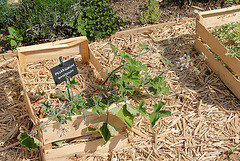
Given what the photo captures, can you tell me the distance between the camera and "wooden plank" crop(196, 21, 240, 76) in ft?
11.2

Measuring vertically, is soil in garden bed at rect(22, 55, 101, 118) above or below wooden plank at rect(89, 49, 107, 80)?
below

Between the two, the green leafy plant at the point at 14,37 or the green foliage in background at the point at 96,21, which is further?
the green foliage in background at the point at 96,21

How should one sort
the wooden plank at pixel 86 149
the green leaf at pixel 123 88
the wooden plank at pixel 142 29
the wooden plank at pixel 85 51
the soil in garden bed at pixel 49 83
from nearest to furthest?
1. the green leaf at pixel 123 88
2. the wooden plank at pixel 86 149
3. the soil in garden bed at pixel 49 83
4. the wooden plank at pixel 85 51
5. the wooden plank at pixel 142 29

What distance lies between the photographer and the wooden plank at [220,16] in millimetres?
4095

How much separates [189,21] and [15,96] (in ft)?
9.50

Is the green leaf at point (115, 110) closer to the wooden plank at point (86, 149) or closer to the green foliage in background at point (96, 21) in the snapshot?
the wooden plank at point (86, 149)

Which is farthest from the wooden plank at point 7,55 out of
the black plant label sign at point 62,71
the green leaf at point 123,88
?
the green leaf at point 123,88

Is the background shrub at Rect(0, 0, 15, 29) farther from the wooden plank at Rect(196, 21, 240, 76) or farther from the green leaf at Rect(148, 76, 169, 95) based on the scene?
the wooden plank at Rect(196, 21, 240, 76)

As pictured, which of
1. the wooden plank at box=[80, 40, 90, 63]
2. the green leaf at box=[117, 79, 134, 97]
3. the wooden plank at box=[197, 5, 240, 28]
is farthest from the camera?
the wooden plank at box=[197, 5, 240, 28]

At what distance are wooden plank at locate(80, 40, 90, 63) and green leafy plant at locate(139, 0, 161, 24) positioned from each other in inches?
51.0

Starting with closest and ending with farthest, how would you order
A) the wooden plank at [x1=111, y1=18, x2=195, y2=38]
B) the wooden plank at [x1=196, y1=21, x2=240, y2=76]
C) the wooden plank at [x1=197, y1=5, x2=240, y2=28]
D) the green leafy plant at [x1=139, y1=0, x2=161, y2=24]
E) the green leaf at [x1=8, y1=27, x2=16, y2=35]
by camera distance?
the wooden plank at [x1=196, y1=21, x2=240, y2=76] < the green leaf at [x1=8, y1=27, x2=16, y2=35] < the wooden plank at [x1=197, y1=5, x2=240, y2=28] < the wooden plank at [x1=111, y1=18, x2=195, y2=38] < the green leafy plant at [x1=139, y1=0, x2=161, y2=24]

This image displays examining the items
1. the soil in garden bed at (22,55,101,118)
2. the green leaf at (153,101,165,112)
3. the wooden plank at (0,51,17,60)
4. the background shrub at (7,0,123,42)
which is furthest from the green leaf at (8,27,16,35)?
the green leaf at (153,101,165,112)

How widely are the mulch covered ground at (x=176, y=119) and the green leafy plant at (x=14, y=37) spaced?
23cm

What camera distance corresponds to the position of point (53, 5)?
4086 mm
